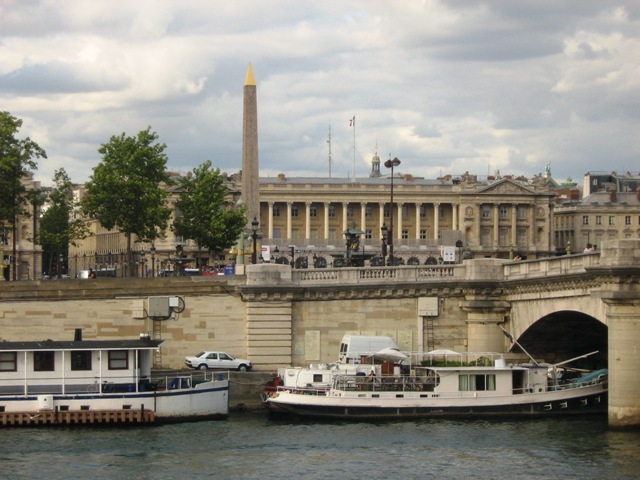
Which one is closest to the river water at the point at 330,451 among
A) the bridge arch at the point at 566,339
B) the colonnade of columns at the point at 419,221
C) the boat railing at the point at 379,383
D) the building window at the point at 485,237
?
the boat railing at the point at 379,383

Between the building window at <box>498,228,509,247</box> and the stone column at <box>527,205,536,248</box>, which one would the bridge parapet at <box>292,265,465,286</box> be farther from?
the stone column at <box>527,205,536,248</box>

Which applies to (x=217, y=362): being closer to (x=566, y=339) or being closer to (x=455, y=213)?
(x=566, y=339)

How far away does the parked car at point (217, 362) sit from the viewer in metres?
70.1

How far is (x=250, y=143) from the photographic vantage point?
99438 millimetres

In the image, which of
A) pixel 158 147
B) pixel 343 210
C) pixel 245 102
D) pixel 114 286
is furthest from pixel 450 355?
A: pixel 343 210

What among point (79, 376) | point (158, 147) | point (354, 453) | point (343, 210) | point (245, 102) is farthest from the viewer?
point (343, 210)

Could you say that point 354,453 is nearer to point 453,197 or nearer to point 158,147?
point 158,147

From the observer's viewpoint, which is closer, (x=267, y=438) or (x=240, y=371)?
(x=267, y=438)

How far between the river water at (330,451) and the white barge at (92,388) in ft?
3.18

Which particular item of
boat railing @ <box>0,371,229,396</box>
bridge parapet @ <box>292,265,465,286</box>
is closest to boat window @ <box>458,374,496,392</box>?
bridge parapet @ <box>292,265,465,286</box>

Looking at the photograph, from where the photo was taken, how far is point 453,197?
196m

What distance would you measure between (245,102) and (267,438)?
140ft

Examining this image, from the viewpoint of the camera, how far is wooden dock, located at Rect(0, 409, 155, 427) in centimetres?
6288

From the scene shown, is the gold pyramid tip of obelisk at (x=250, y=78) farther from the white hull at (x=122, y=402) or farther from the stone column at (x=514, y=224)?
the stone column at (x=514, y=224)
